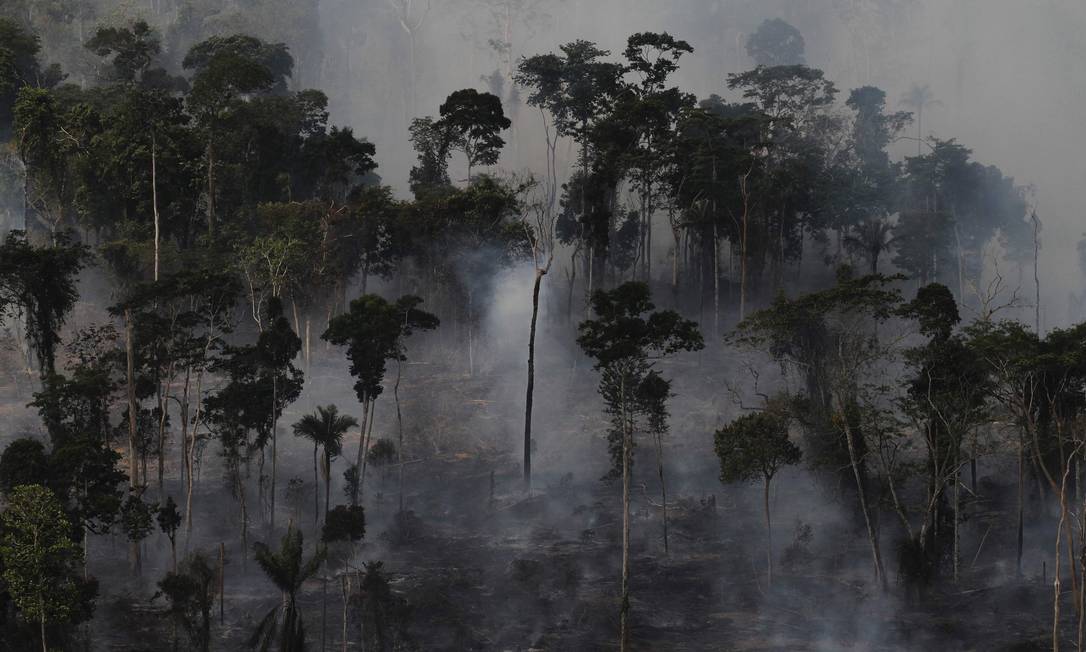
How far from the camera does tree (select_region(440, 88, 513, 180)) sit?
7719 cm

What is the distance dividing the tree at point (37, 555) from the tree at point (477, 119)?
44035 millimetres

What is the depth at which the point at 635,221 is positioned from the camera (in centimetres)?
9156

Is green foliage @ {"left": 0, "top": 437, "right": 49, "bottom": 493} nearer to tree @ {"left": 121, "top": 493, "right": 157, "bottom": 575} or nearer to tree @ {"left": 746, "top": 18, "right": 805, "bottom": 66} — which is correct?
tree @ {"left": 121, "top": 493, "right": 157, "bottom": 575}

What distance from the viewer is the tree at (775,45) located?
148250 millimetres

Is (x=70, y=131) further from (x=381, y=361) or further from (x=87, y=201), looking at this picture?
(x=381, y=361)

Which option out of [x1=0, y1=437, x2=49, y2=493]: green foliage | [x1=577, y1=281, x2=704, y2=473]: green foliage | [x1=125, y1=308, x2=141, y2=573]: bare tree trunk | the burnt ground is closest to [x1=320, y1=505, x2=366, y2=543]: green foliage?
the burnt ground

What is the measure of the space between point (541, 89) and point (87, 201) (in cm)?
3523

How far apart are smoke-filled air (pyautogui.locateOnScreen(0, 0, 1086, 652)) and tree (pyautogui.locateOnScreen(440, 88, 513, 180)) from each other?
279 mm

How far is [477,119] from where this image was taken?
77.4 metres

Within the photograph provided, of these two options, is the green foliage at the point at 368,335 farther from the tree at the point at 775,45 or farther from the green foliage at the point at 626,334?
the tree at the point at 775,45

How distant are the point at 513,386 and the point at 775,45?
9062 centimetres

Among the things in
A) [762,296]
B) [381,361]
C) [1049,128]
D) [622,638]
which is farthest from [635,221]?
[1049,128]

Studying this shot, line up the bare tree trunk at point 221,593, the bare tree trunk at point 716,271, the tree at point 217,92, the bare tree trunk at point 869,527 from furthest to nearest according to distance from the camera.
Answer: the bare tree trunk at point 716,271, the tree at point 217,92, the bare tree trunk at point 869,527, the bare tree trunk at point 221,593

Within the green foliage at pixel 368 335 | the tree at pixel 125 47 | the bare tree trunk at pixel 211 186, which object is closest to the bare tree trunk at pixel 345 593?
the green foliage at pixel 368 335
